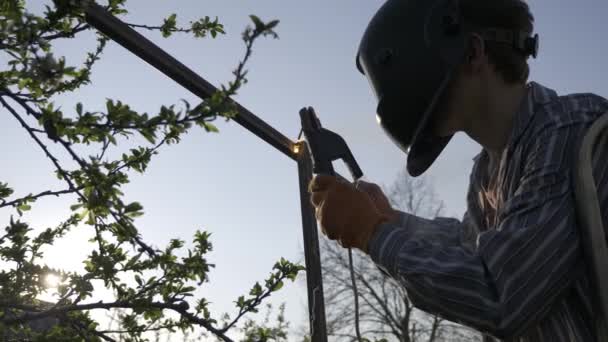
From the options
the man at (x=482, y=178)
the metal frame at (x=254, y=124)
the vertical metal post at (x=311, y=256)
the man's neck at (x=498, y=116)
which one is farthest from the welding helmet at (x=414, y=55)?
the vertical metal post at (x=311, y=256)

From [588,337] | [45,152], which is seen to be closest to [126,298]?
[45,152]

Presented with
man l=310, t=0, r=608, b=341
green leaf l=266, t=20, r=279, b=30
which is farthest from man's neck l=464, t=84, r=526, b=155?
green leaf l=266, t=20, r=279, b=30

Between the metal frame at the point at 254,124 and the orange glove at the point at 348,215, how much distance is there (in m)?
0.90

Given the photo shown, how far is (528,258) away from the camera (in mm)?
1095

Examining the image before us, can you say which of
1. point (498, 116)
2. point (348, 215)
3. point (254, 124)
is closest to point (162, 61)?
point (254, 124)

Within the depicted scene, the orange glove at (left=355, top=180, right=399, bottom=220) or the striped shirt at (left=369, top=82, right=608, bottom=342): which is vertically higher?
the orange glove at (left=355, top=180, right=399, bottom=220)

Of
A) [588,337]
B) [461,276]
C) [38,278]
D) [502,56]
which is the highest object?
[502,56]

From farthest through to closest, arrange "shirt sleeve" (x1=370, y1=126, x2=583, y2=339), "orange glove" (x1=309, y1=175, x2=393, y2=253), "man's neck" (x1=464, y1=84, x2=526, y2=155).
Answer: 1. "man's neck" (x1=464, y1=84, x2=526, y2=155)
2. "orange glove" (x1=309, y1=175, x2=393, y2=253)
3. "shirt sleeve" (x1=370, y1=126, x2=583, y2=339)

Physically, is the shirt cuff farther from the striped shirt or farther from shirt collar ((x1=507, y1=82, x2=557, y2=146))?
shirt collar ((x1=507, y1=82, x2=557, y2=146))

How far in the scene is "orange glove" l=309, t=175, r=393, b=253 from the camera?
1341mm

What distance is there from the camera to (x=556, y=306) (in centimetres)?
121

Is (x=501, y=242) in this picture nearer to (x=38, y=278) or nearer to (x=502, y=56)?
(x=502, y=56)

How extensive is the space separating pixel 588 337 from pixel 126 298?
1.43 m

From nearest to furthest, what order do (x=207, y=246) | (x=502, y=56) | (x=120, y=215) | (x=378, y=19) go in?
1. (x=120, y=215)
2. (x=502, y=56)
3. (x=378, y=19)
4. (x=207, y=246)
